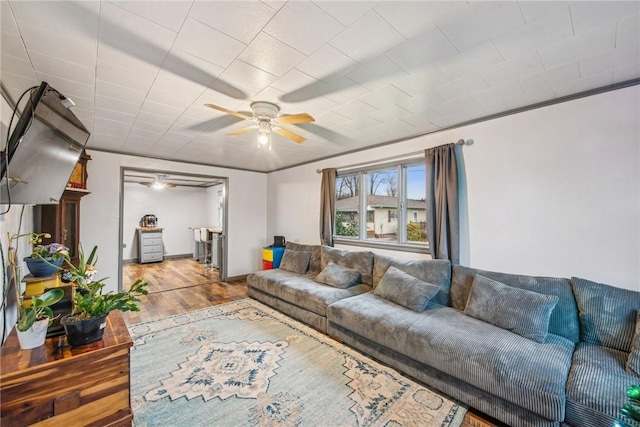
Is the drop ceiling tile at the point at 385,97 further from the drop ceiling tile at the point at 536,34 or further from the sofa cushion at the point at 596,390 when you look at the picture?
the sofa cushion at the point at 596,390

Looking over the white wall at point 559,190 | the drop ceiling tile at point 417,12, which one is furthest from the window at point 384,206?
the drop ceiling tile at point 417,12

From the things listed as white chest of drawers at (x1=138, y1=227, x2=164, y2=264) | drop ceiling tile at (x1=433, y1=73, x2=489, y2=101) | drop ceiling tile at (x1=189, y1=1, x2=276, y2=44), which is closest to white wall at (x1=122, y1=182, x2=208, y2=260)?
white chest of drawers at (x1=138, y1=227, x2=164, y2=264)

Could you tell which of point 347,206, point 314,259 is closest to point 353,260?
point 314,259

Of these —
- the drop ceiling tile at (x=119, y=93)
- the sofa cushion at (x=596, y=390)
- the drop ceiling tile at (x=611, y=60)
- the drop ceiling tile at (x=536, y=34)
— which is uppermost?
the drop ceiling tile at (x=611, y=60)

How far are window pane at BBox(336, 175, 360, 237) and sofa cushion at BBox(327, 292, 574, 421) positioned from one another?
71.8 inches

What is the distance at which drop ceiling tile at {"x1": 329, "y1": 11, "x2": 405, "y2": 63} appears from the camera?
1423 millimetres

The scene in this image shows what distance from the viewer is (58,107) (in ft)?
4.88

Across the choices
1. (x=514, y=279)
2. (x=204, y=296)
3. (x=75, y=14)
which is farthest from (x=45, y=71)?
(x=514, y=279)

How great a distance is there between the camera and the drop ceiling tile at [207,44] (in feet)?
4.78

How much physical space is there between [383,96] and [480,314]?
2.17 m

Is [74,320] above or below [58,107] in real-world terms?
below

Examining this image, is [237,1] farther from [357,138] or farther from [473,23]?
[357,138]

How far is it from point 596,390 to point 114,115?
447 centimetres

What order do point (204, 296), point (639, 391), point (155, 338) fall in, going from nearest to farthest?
point (639, 391) → point (155, 338) → point (204, 296)
